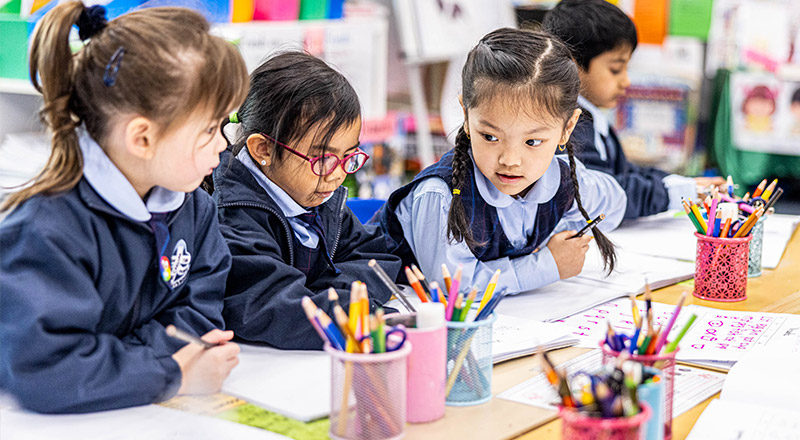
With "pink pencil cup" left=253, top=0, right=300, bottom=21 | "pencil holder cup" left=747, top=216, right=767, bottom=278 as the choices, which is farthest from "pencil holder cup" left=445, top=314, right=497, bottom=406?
"pink pencil cup" left=253, top=0, right=300, bottom=21

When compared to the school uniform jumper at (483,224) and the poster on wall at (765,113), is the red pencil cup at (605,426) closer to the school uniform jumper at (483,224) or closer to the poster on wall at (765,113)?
the school uniform jumper at (483,224)

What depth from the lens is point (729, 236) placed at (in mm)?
1332

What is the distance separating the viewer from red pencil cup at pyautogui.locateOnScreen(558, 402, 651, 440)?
64 centimetres

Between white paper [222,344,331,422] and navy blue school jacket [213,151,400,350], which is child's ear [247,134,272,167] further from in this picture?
white paper [222,344,331,422]

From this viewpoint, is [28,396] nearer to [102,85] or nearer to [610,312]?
[102,85]

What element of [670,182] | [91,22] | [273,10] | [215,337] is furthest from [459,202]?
[273,10]

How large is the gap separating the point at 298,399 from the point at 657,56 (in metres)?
3.86

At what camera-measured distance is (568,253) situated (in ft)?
4.64

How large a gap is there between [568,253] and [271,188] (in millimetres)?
520

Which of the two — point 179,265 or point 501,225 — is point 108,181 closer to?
point 179,265

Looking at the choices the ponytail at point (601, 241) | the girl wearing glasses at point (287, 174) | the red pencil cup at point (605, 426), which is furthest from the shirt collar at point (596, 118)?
the red pencil cup at point (605, 426)

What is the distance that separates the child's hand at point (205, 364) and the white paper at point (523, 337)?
0.31m

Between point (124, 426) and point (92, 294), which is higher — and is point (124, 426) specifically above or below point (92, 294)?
below

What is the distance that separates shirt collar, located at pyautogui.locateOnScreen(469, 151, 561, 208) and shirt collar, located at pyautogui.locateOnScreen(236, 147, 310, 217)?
1.10 feet
